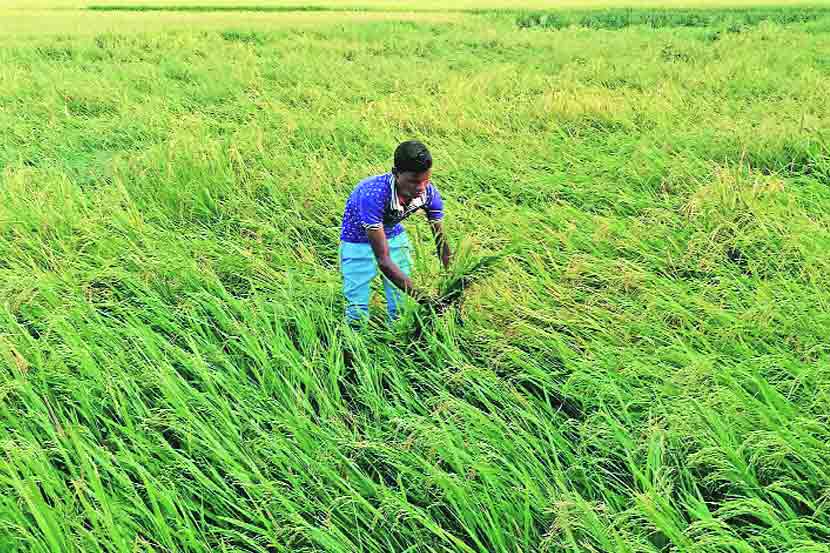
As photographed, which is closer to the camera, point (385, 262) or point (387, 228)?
point (385, 262)

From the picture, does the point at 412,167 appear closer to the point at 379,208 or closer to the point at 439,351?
the point at 379,208

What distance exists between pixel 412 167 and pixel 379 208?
216mm

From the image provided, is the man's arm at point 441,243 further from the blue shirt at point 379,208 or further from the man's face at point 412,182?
the man's face at point 412,182

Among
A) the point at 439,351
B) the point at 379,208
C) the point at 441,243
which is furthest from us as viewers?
the point at 441,243

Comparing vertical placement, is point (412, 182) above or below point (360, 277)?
above

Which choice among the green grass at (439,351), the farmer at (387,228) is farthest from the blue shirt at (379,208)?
the green grass at (439,351)

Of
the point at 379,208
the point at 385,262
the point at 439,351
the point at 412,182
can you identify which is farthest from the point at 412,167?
the point at 439,351

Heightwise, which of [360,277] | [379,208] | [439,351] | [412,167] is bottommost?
[439,351]

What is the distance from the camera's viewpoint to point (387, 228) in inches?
104

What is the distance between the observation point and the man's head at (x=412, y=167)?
2.27m

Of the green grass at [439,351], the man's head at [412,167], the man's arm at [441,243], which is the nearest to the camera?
the green grass at [439,351]

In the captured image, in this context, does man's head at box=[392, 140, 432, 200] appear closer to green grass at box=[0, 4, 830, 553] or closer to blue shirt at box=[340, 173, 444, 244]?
blue shirt at box=[340, 173, 444, 244]

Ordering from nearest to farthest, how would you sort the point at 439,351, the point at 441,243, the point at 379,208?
the point at 439,351, the point at 379,208, the point at 441,243

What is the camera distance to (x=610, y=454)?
1.84m
